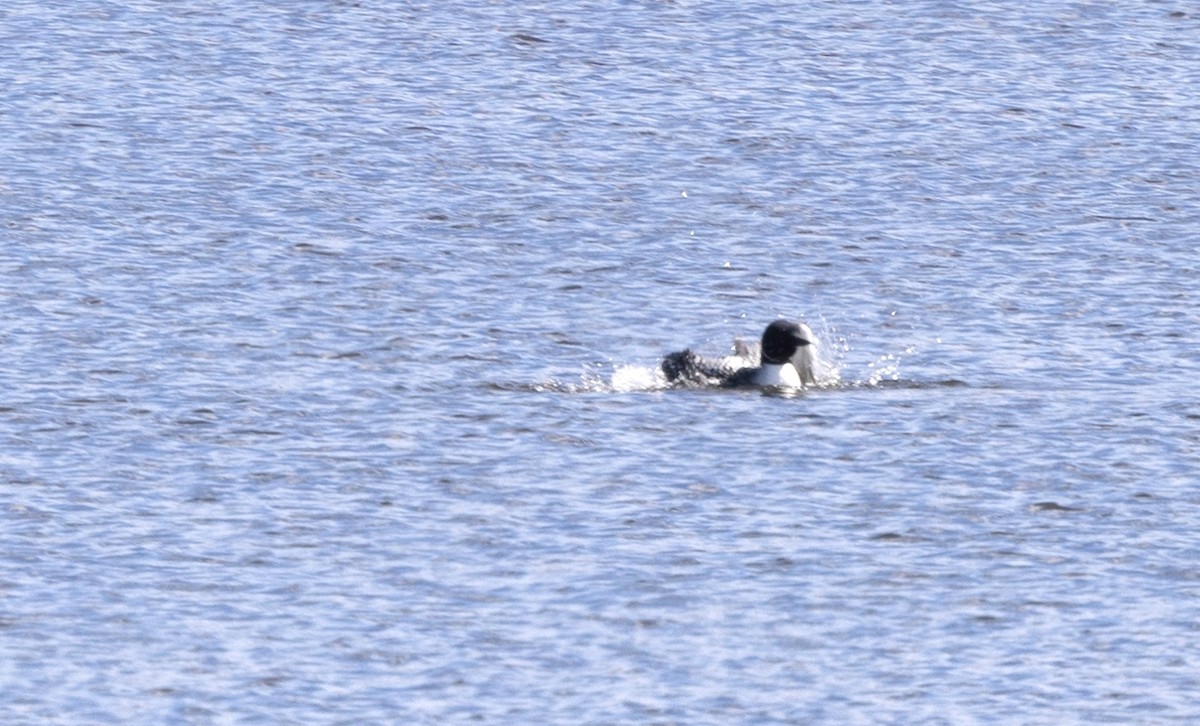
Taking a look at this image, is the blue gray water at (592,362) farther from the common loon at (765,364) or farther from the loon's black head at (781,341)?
the loon's black head at (781,341)

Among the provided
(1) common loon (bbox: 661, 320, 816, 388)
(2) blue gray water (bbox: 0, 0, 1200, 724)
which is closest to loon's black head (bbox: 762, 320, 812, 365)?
(1) common loon (bbox: 661, 320, 816, 388)

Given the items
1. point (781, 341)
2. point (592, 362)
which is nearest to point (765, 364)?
point (781, 341)

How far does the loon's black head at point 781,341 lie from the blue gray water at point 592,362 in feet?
1.23

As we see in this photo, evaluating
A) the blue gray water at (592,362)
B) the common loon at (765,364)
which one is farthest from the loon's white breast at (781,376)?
the blue gray water at (592,362)

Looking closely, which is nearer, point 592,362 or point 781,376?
point 781,376

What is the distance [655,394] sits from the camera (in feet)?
71.7

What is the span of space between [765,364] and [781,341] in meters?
0.26

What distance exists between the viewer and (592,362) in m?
22.5

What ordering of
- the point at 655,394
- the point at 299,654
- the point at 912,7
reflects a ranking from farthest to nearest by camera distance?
the point at 912,7
the point at 655,394
the point at 299,654

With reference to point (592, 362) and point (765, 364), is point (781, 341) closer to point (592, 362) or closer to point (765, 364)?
point (765, 364)

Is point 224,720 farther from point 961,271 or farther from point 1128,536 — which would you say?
point 961,271

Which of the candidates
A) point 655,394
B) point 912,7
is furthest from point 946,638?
point 912,7

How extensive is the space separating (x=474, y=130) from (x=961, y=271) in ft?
24.7

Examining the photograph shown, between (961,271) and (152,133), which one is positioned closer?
(961,271)
